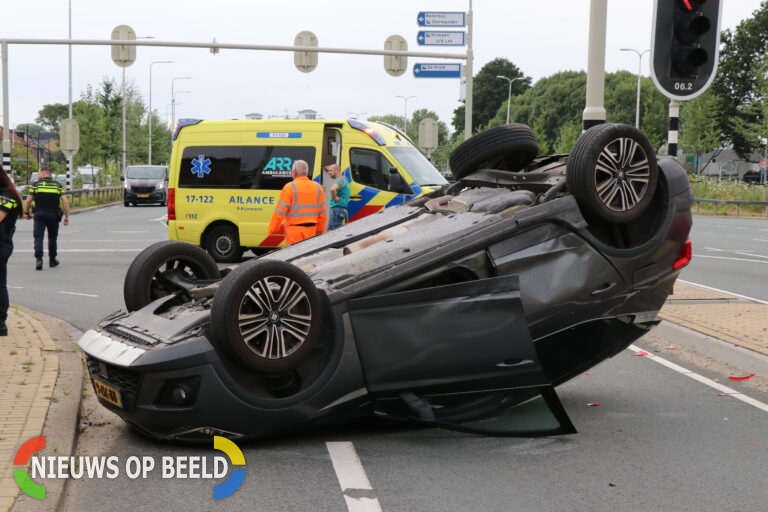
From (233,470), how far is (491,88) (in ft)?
383

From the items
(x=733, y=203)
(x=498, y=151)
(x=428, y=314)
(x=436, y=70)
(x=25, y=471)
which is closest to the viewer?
(x=25, y=471)

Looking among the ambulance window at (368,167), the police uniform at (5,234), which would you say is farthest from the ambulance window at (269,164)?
the police uniform at (5,234)

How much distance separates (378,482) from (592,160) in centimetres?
248

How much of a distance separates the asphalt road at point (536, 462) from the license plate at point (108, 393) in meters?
0.28

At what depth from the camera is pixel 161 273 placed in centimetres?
685

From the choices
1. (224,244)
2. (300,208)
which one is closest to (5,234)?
(300,208)

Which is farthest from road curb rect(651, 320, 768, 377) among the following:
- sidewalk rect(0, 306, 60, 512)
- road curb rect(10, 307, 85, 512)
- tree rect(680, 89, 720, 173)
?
tree rect(680, 89, 720, 173)

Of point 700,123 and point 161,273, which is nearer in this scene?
point 161,273

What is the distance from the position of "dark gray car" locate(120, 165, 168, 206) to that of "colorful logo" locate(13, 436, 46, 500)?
41.5m

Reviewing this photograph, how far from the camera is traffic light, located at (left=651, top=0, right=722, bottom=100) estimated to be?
930 centimetres

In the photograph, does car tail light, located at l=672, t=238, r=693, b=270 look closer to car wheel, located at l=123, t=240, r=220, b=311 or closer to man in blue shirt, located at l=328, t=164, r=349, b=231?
car wheel, located at l=123, t=240, r=220, b=311

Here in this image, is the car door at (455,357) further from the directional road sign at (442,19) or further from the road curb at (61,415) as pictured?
the directional road sign at (442,19)

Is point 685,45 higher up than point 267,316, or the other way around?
point 685,45

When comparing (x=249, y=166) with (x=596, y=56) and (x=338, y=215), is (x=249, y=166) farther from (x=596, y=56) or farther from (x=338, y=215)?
(x=596, y=56)
